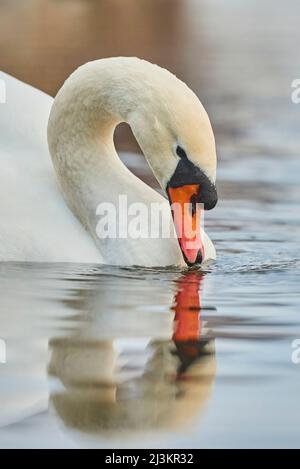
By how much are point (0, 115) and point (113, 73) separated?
27.9 inches

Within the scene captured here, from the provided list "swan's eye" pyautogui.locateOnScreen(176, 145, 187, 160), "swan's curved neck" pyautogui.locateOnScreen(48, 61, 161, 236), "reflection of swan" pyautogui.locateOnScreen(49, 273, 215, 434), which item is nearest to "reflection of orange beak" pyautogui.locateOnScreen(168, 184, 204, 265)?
"swan's eye" pyautogui.locateOnScreen(176, 145, 187, 160)

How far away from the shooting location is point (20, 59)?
1555 cm

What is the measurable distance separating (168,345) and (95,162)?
7.00ft

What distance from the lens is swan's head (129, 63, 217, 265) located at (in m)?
6.56

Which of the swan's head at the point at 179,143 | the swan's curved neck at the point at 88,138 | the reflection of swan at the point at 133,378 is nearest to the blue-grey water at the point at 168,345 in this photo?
the reflection of swan at the point at 133,378

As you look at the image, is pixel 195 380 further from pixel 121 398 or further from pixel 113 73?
pixel 113 73

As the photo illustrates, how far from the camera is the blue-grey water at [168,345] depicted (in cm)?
442

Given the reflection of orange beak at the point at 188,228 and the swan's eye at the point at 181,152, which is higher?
the swan's eye at the point at 181,152

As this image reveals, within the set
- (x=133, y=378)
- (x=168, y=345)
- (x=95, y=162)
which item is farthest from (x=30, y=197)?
(x=133, y=378)

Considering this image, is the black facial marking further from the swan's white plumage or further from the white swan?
the swan's white plumage

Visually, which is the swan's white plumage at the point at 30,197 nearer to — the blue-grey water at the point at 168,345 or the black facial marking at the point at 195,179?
the blue-grey water at the point at 168,345
